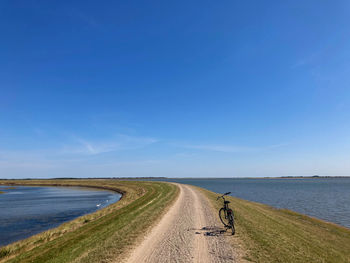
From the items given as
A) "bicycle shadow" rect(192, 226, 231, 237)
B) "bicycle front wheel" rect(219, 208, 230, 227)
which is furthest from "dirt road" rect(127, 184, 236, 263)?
"bicycle front wheel" rect(219, 208, 230, 227)

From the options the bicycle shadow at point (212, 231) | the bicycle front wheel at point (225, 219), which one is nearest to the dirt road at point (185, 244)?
the bicycle shadow at point (212, 231)

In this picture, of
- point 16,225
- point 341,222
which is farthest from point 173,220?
point 341,222

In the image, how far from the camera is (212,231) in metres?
13.2

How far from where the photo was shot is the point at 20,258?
11281mm

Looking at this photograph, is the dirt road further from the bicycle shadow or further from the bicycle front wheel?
the bicycle front wheel

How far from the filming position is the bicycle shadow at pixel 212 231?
12.5 meters

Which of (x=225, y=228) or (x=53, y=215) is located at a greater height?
(x=225, y=228)

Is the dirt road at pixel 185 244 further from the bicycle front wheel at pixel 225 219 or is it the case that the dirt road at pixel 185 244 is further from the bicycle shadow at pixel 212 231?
the bicycle front wheel at pixel 225 219

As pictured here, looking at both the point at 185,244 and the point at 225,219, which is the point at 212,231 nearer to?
the point at 185,244

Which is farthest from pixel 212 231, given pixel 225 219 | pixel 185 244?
pixel 225 219

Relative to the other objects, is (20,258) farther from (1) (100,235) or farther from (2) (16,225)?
→ (2) (16,225)

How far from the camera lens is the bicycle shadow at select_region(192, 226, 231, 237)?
12.5 meters

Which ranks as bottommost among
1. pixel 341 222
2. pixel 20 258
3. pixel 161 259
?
pixel 341 222

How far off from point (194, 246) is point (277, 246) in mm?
4515
